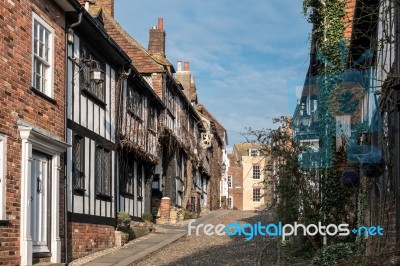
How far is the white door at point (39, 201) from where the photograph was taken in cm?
1216

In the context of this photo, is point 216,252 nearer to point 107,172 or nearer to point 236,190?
point 107,172

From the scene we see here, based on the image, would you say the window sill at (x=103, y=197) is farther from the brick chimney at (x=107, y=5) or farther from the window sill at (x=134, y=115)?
the brick chimney at (x=107, y=5)

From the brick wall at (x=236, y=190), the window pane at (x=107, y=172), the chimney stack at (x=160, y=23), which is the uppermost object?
the chimney stack at (x=160, y=23)

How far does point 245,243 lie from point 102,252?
4523mm

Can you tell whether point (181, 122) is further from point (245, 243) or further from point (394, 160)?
point (394, 160)

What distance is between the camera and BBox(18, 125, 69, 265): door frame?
1134 cm

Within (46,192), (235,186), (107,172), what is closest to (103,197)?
(107,172)

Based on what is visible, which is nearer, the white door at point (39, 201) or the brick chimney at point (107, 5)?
the white door at point (39, 201)

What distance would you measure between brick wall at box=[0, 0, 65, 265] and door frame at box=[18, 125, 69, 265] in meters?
0.12

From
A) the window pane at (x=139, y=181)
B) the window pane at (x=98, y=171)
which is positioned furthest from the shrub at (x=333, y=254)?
the window pane at (x=139, y=181)

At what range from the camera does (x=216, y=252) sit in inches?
635

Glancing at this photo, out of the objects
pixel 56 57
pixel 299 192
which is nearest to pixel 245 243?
pixel 299 192

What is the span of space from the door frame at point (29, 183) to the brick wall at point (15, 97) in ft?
0.41

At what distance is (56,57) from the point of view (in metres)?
13.4
